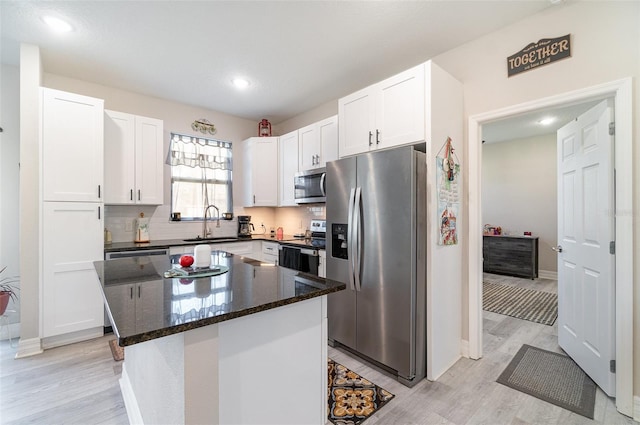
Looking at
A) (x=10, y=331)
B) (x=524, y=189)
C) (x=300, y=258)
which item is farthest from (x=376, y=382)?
(x=524, y=189)

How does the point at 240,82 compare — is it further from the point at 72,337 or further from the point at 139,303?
the point at 72,337

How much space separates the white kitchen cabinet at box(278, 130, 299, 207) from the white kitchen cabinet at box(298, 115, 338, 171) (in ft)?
0.42

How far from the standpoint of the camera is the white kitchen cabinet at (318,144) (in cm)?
339

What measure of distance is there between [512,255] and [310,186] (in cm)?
463

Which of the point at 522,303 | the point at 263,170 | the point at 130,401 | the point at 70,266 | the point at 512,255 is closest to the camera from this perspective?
the point at 130,401

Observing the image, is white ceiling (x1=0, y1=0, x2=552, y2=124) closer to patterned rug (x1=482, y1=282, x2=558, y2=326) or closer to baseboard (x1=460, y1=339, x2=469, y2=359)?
baseboard (x1=460, y1=339, x2=469, y2=359)

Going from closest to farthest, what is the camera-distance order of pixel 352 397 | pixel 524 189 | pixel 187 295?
pixel 187 295 → pixel 352 397 → pixel 524 189

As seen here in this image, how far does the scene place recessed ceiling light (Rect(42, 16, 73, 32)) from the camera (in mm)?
2256

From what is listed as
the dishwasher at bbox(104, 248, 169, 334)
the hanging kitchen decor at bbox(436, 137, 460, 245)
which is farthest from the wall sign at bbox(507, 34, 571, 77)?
the dishwasher at bbox(104, 248, 169, 334)

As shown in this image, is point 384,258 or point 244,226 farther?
point 244,226

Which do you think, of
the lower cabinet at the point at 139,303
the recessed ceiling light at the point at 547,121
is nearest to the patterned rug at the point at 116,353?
the lower cabinet at the point at 139,303

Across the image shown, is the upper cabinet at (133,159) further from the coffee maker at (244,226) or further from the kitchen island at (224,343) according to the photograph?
the kitchen island at (224,343)

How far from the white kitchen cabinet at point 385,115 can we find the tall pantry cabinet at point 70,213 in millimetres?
2607

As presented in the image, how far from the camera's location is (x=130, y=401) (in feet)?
5.90
